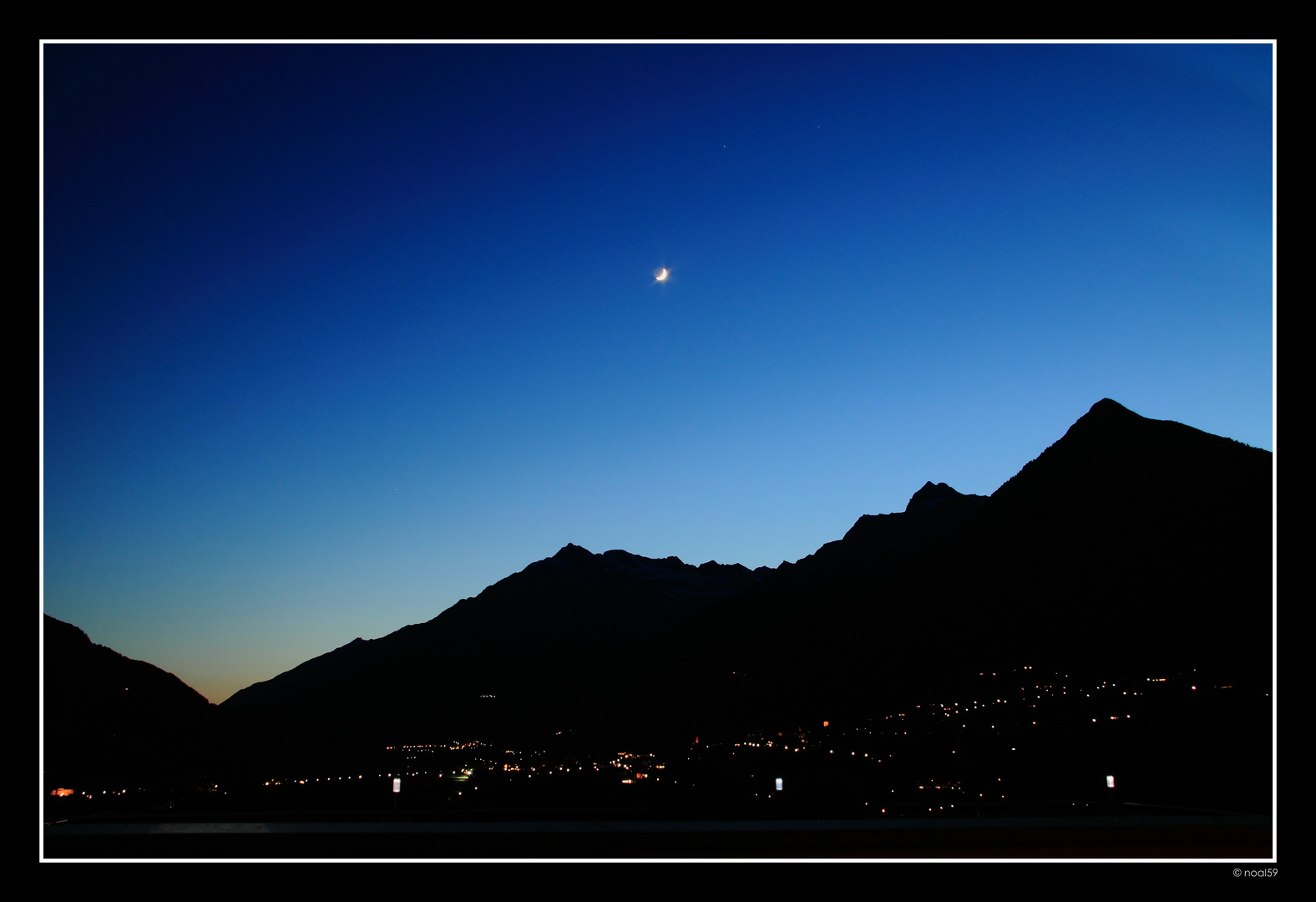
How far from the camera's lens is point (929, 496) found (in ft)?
449

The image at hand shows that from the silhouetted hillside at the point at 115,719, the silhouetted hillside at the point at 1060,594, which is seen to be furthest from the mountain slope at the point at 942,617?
the silhouetted hillside at the point at 115,719

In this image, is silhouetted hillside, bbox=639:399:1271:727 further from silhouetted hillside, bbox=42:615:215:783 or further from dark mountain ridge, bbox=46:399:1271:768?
silhouetted hillside, bbox=42:615:215:783

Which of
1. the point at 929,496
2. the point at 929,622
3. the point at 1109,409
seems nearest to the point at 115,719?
the point at 929,622

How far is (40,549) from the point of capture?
527 centimetres

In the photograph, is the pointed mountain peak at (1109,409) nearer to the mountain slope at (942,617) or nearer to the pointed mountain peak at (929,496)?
the mountain slope at (942,617)

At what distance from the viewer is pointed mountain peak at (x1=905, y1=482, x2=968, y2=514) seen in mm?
126625

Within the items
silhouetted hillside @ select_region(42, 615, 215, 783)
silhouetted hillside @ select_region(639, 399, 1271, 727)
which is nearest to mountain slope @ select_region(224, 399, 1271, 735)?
silhouetted hillside @ select_region(639, 399, 1271, 727)

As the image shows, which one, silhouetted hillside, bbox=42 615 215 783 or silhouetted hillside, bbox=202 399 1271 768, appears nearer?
silhouetted hillside, bbox=42 615 215 783

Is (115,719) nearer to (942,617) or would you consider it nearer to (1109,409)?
(942,617)

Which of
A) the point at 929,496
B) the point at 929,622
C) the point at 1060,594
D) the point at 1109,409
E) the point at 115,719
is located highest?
the point at 1109,409
